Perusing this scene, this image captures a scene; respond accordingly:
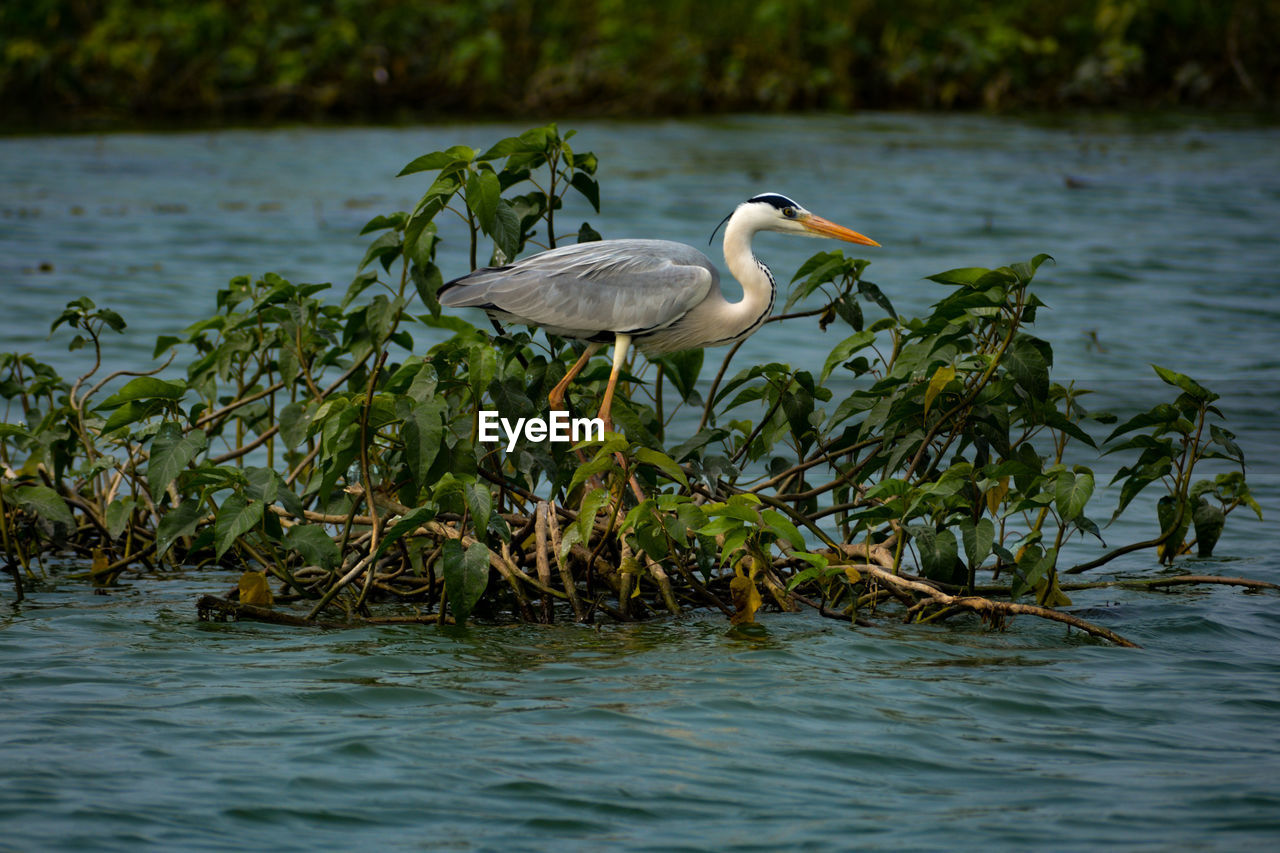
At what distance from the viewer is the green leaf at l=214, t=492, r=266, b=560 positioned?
530 cm

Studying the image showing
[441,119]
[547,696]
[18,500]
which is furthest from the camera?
[441,119]

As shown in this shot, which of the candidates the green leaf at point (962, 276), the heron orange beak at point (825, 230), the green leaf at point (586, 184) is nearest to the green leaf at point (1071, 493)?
the green leaf at point (962, 276)

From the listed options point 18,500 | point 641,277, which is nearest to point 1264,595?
point 641,277

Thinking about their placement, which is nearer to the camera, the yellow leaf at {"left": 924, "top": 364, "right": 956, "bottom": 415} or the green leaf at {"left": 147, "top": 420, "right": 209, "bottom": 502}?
the yellow leaf at {"left": 924, "top": 364, "right": 956, "bottom": 415}

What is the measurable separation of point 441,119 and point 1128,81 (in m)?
10.5

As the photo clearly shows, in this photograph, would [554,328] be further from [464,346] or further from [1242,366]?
[1242,366]

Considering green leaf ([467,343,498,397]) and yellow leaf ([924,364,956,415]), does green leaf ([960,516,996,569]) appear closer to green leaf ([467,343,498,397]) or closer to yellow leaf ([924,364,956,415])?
yellow leaf ([924,364,956,415])

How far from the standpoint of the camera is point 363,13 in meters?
24.1

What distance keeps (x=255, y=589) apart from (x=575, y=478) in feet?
4.37

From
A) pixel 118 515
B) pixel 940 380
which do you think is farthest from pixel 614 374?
pixel 118 515

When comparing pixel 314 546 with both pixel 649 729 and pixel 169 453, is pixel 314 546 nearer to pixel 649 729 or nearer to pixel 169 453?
pixel 169 453

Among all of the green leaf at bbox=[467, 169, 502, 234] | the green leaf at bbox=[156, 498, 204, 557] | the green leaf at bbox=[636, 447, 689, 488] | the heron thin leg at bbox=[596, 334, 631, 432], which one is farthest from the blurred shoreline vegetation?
the green leaf at bbox=[636, 447, 689, 488]

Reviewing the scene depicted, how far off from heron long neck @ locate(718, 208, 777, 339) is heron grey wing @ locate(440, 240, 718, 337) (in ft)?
0.54

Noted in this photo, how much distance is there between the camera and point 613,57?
912 inches
